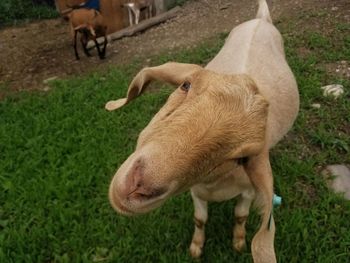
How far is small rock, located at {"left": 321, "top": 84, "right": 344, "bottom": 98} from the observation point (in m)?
4.93

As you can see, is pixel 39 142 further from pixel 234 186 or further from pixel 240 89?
pixel 240 89

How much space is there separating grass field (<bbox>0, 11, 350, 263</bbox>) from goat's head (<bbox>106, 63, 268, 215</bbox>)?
1727 mm

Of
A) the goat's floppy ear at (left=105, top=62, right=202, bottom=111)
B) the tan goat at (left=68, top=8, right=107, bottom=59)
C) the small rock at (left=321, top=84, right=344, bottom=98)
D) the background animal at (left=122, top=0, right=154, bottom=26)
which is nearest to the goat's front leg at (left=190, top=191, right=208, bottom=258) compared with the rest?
the goat's floppy ear at (left=105, top=62, right=202, bottom=111)

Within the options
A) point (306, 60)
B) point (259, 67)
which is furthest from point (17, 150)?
point (306, 60)

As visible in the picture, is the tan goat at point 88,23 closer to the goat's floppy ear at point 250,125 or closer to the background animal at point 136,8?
the background animal at point 136,8

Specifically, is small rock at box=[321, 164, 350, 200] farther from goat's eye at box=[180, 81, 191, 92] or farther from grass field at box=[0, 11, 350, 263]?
goat's eye at box=[180, 81, 191, 92]

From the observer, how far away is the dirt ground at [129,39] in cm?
679

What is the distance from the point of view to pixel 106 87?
5.66 meters

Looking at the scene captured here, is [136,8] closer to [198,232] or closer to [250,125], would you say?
[198,232]

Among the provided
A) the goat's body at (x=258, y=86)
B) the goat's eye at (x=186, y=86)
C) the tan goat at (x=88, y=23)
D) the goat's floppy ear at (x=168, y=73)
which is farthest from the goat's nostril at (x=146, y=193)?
the tan goat at (x=88, y=23)

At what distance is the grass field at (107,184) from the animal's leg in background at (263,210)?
4.43ft

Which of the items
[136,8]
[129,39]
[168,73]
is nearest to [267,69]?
[168,73]

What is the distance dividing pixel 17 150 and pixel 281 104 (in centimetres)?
292

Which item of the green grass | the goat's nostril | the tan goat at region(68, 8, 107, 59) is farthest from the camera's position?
the green grass
